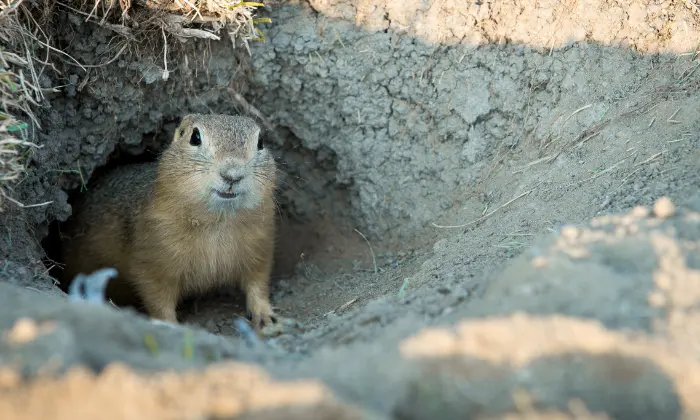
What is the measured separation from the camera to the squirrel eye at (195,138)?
5.62m

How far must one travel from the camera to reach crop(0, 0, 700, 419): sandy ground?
93.8 inches

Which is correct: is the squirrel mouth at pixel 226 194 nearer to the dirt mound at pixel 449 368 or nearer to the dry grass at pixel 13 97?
the dry grass at pixel 13 97

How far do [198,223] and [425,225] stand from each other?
2162 millimetres

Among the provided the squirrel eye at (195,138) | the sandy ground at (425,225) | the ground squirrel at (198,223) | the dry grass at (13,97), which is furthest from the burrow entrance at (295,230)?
the dry grass at (13,97)

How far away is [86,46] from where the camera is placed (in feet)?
19.1

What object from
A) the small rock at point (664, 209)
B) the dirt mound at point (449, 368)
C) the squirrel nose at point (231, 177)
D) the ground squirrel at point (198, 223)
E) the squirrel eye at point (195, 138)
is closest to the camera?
the dirt mound at point (449, 368)

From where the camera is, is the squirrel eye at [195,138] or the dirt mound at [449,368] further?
the squirrel eye at [195,138]

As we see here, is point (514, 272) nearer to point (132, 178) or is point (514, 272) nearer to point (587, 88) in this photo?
point (587, 88)

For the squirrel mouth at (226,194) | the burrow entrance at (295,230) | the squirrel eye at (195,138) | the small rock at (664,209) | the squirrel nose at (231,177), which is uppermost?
the small rock at (664,209)

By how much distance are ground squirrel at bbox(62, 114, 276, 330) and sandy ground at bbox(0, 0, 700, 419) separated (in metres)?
0.43

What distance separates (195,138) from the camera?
5664 mm

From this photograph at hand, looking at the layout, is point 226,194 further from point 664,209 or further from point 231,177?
point 664,209

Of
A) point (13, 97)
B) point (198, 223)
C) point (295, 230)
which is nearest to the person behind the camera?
point (13, 97)

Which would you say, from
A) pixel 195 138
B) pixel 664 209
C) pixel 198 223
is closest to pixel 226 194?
pixel 198 223
